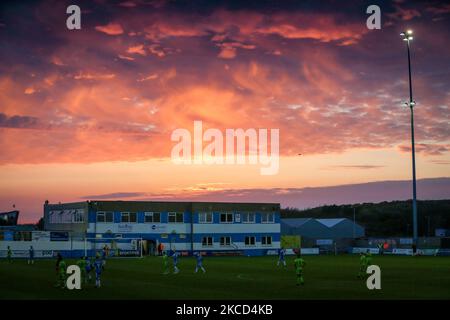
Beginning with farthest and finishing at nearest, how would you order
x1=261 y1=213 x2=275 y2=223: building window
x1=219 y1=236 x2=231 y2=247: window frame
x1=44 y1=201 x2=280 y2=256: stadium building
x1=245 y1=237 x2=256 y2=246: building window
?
x1=261 y1=213 x2=275 y2=223: building window, x1=245 y1=237 x2=256 y2=246: building window, x1=219 y1=236 x2=231 y2=247: window frame, x1=44 y1=201 x2=280 y2=256: stadium building

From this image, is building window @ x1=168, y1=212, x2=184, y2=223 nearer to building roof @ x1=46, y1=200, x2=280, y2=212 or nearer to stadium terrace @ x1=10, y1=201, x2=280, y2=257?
stadium terrace @ x1=10, y1=201, x2=280, y2=257

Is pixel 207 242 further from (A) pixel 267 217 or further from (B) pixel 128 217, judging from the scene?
(B) pixel 128 217

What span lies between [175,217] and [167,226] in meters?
2.04

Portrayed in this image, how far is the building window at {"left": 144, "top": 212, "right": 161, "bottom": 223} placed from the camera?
3961 inches

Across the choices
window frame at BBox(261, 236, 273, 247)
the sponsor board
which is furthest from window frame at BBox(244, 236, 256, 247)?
the sponsor board

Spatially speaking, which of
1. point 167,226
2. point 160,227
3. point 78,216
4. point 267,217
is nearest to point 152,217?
point 160,227

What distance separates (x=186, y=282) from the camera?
150 feet

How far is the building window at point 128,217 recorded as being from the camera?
9869cm

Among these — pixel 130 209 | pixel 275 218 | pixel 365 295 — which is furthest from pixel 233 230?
pixel 365 295

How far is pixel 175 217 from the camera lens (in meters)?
103

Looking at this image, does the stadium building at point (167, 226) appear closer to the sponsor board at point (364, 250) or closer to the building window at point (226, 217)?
the building window at point (226, 217)
